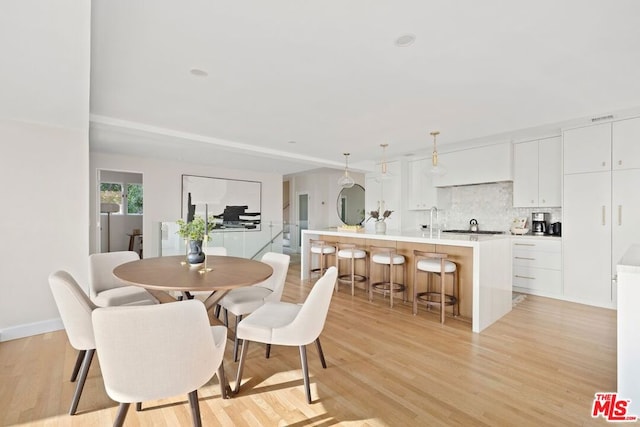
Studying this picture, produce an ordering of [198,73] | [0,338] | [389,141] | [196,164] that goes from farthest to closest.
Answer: [196,164], [389,141], [0,338], [198,73]

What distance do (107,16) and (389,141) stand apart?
12.7ft

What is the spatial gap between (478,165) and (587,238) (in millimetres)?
1893

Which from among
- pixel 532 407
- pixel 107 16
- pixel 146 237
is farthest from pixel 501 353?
pixel 146 237

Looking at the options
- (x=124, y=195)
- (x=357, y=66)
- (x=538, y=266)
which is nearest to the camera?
(x=357, y=66)

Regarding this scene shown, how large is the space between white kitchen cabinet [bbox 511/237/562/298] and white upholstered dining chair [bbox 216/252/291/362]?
386 cm

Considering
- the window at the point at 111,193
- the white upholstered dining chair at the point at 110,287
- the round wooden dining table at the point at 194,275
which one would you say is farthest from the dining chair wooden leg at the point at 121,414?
the window at the point at 111,193

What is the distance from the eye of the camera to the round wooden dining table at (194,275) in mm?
1865

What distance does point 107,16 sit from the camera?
5.78 ft

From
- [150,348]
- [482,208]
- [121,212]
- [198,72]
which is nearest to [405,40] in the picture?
[198,72]

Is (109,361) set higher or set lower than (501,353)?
higher

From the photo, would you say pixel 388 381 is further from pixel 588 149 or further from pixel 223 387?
pixel 588 149

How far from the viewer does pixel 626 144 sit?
3711 mm

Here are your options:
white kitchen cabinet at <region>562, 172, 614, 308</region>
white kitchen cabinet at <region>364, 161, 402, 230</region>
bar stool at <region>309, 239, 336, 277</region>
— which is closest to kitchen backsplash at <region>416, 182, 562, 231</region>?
white kitchen cabinet at <region>562, 172, 614, 308</region>

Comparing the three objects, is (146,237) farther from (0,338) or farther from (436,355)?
(436,355)
